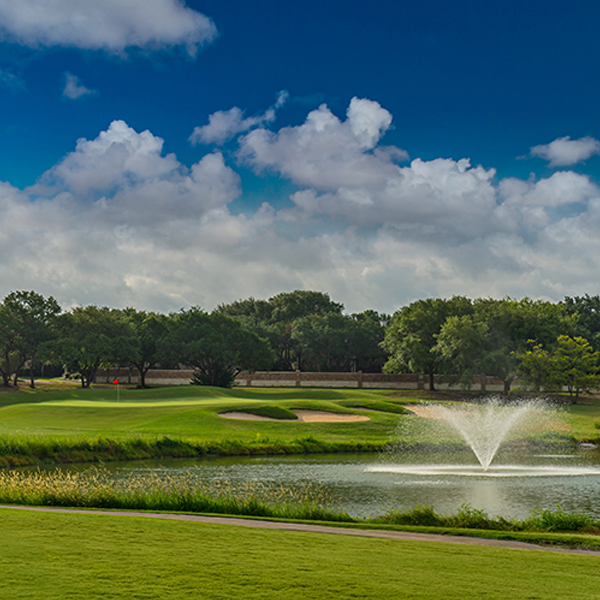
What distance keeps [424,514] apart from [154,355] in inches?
2466

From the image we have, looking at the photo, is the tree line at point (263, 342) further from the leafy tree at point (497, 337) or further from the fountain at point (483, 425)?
the fountain at point (483, 425)

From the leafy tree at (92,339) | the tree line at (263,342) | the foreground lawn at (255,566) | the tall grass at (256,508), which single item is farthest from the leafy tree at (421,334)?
the foreground lawn at (255,566)

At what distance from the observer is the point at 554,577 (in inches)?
336

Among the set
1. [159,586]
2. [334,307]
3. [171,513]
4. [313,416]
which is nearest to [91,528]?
[171,513]

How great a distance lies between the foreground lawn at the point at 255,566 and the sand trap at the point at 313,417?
3003 cm

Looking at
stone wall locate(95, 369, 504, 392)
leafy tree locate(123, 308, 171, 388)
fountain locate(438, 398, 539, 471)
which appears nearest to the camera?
fountain locate(438, 398, 539, 471)

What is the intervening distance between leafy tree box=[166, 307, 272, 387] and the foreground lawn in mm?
58759

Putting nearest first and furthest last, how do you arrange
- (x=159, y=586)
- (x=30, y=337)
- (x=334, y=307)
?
(x=159, y=586) < (x=30, y=337) < (x=334, y=307)

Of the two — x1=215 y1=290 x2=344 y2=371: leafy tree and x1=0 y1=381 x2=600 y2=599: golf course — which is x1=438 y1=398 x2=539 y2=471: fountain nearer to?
x1=0 y1=381 x2=600 y2=599: golf course

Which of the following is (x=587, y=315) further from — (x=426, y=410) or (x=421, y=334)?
(x=426, y=410)

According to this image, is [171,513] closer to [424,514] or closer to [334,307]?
[424,514]

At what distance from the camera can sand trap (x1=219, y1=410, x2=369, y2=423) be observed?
41531 mm

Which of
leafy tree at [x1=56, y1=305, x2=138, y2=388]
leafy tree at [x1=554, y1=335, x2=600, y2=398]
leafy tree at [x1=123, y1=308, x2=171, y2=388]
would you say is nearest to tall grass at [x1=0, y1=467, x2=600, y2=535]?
leafy tree at [x1=56, y1=305, x2=138, y2=388]

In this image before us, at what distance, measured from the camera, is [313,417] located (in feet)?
143
